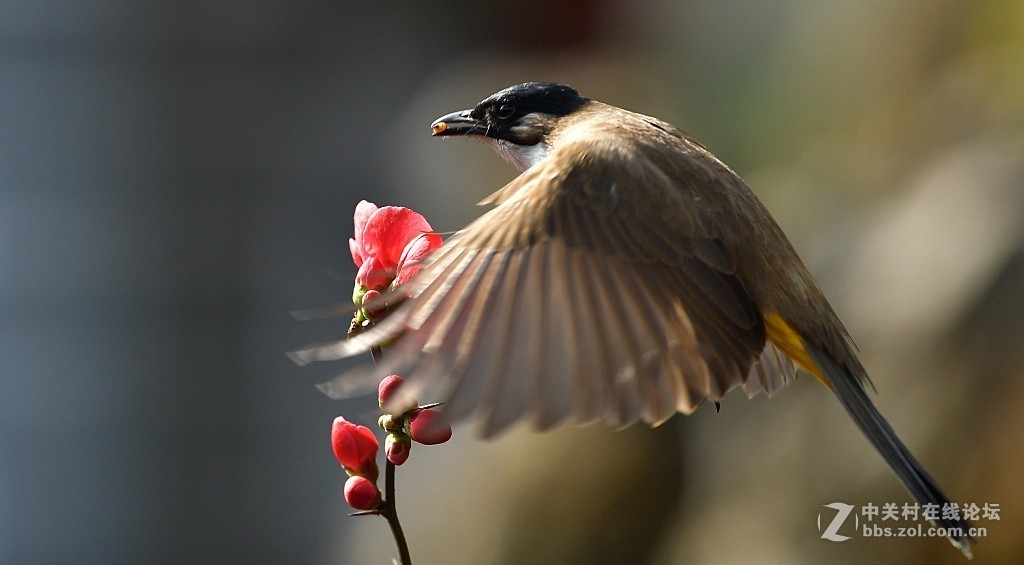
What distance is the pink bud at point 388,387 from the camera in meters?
1.53

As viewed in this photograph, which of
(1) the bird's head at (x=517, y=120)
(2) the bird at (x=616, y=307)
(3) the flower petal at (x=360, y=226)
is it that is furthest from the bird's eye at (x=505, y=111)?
(3) the flower petal at (x=360, y=226)

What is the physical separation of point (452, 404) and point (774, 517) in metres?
2.44

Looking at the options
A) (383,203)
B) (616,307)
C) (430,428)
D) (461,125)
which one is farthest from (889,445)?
(383,203)

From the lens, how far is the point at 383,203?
5.26 metres

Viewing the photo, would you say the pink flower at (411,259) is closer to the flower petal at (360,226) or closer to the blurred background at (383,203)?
the flower petal at (360,226)

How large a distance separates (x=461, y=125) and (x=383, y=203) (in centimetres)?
288

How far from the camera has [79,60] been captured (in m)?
5.50

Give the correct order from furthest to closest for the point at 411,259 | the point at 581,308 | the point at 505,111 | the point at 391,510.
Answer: the point at 505,111 → the point at 581,308 → the point at 411,259 → the point at 391,510

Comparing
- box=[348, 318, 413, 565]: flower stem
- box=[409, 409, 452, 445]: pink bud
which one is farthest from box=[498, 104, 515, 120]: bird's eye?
box=[409, 409, 452, 445]: pink bud

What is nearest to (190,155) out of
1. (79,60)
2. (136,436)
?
(79,60)

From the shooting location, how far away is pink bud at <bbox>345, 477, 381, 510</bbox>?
154 cm

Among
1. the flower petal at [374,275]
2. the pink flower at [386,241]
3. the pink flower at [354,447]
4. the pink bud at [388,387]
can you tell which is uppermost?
the pink flower at [386,241]

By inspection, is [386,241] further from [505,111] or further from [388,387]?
[505,111]

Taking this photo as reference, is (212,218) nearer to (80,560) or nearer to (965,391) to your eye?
(80,560)
